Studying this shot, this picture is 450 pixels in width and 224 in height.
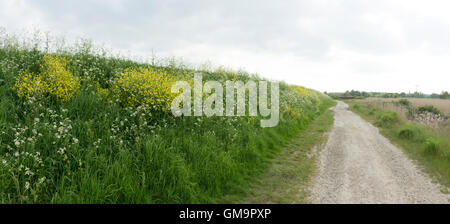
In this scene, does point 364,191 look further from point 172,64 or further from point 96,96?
point 172,64

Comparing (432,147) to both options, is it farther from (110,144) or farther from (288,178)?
(110,144)

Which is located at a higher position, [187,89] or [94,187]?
[187,89]

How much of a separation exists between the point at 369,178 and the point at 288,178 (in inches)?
95.6

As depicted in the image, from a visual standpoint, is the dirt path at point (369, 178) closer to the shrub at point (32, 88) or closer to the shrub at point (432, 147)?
the shrub at point (432, 147)

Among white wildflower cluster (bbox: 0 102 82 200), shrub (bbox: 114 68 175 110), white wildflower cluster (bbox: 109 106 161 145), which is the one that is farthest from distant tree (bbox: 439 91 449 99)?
white wildflower cluster (bbox: 0 102 82 200)

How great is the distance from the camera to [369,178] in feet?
21.7

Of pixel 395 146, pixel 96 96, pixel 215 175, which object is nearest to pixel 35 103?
pixel 96 96

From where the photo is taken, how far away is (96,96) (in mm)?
8297

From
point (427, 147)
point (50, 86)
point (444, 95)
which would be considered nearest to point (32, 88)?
point (50, 86)

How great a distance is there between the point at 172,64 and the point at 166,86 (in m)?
7.44

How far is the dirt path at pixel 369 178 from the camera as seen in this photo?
5473mm

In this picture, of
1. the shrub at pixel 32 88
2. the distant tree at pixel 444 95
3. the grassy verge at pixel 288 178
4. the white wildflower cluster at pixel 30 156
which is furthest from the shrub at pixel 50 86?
the distant tree at pixel 444 95

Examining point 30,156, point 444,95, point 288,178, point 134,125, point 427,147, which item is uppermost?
point 444,95

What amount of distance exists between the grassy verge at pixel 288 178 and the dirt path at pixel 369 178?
334 millimetres
